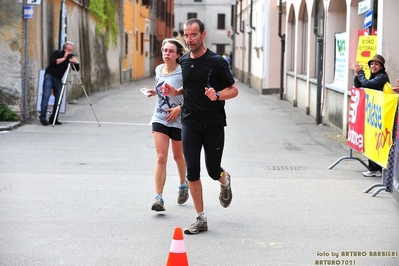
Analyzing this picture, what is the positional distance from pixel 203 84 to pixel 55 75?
10870mm

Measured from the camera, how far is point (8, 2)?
17.5m

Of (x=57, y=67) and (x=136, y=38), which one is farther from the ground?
(x=136, y=38)

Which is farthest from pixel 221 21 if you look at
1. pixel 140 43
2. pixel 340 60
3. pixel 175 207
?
pixel 175 207

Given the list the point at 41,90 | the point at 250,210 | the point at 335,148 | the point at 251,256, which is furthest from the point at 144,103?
the point at 251,256

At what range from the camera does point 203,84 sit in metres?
7.33

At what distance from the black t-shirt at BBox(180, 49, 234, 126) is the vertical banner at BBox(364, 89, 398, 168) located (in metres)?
2.82

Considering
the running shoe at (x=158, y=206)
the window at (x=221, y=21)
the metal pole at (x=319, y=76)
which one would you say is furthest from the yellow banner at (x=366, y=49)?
the window at (x=221, y=21)

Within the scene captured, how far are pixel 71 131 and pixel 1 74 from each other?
227 centimetres

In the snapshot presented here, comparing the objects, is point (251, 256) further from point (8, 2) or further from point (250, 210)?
point (8, 2)

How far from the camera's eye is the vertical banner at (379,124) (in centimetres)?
953

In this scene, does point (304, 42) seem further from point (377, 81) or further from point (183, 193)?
point (183, 193)

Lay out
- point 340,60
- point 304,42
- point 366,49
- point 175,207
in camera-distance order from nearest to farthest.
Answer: point 175,207
point 366,49
point 340,60
point 304,42

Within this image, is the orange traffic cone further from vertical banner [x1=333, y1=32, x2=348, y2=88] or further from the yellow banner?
vertical banner [x1=333, y1=32, x2=348, y2=88]

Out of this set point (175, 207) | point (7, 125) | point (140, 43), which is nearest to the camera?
point (175, 207)
